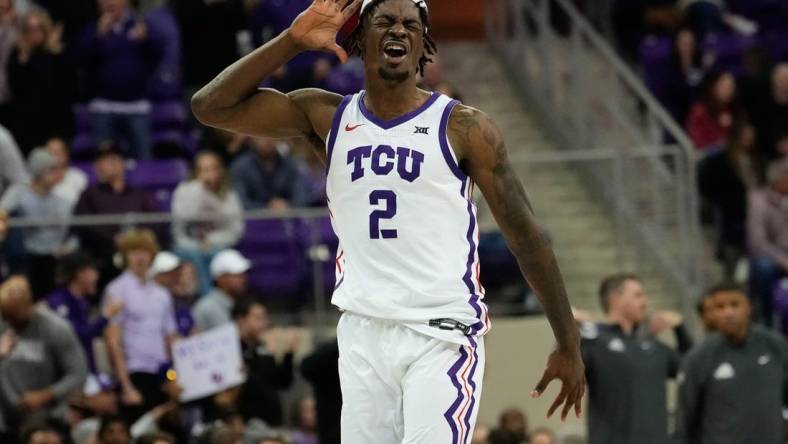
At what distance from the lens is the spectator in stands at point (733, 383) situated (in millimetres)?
9781

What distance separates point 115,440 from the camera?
10.2 metres

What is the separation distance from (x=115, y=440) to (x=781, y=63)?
895 centimetres

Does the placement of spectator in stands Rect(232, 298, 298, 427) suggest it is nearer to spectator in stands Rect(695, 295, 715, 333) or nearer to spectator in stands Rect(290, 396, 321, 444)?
spectator in stands Rect(290, 396, 321, 444)

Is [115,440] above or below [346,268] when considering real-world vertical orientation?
below

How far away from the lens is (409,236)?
19.5 feet

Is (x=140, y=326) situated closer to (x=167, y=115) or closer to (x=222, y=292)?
(x=222, y=292)

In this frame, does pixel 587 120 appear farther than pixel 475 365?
Yes

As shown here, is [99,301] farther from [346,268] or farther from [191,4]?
[346,268]

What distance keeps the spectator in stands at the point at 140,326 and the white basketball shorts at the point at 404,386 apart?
5.40m

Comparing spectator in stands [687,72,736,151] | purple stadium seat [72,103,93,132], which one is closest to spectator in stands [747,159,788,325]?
spectator in stands [687,72,736,151]

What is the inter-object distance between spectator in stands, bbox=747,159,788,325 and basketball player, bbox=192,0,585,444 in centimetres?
753

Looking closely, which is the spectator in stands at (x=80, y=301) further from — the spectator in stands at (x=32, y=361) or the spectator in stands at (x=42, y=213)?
the spectator in stands at (x=32, y=361)

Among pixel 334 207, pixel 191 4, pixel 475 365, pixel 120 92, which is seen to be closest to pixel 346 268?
pixel 334 207

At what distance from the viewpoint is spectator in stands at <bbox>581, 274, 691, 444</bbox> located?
9.95 metres
